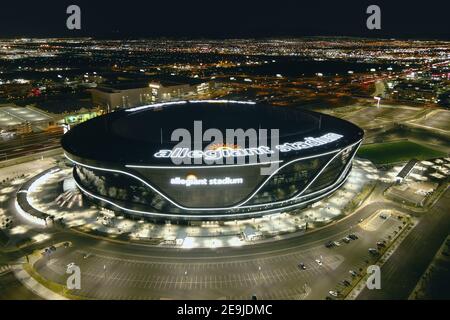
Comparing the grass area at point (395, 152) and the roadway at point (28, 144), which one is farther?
the roadway at point (28, 144)

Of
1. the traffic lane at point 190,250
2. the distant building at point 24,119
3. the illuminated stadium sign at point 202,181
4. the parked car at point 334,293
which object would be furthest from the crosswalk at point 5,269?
the distant building at point 24,119

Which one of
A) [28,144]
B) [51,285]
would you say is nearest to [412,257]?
[51,285]

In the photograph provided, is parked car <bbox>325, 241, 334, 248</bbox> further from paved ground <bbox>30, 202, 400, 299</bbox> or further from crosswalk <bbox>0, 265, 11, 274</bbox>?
crosswalk <bbox>0, 265, 11, 274</bbox>

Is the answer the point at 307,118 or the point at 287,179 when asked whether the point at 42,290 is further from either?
the point at 307,118

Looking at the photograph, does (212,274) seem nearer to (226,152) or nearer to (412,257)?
(226,152)

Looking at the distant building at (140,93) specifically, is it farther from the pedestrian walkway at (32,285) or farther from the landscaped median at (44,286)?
the pedestrian walkway at (32,285)
